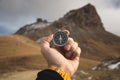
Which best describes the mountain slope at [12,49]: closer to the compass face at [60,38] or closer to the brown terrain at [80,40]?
the brown terrain at [80,40]

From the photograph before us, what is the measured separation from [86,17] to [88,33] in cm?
1028

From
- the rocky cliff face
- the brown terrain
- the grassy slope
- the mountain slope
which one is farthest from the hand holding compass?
the rocky cliff face

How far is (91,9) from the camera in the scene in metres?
165

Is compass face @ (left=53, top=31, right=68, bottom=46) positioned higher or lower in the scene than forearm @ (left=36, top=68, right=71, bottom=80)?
higher

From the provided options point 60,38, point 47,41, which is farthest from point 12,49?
point 47,41

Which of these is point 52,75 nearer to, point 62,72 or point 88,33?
point 62,72

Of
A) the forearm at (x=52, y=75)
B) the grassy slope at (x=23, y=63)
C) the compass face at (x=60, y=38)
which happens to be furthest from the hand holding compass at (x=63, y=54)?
the grassy slope at (x=23, y=63)

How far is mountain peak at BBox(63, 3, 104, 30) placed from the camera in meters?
159

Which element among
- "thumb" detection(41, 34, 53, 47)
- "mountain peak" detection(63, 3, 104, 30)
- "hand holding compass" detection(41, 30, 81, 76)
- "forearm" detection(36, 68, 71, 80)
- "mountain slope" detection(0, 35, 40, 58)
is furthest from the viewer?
"mountain peak" detection(63, 3, 104, 30)

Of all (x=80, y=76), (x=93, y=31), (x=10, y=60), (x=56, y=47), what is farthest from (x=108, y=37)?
(x=56, y=47)

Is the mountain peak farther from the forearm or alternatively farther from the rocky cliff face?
the forearm

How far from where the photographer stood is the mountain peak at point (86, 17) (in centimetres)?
15912

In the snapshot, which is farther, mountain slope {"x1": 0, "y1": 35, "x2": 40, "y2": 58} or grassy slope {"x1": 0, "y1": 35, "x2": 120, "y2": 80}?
mountain slope {"x1": 0, "y1": 35, "x2": 40, "y2": 58}

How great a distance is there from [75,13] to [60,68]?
533 feet
